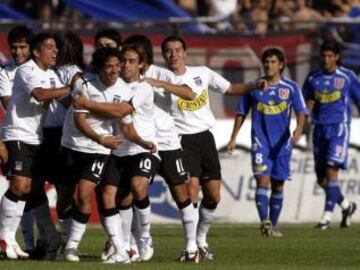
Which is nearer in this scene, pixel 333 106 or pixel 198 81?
pixel 198 81

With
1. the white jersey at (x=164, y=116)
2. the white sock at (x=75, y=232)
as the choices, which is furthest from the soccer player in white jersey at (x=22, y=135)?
the white jersey at (x=164, y=116)

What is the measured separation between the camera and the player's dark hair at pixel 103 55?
16328 mm

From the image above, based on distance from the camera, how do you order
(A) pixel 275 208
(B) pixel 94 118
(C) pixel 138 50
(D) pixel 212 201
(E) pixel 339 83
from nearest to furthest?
(B) pixel 94 118 < (C) pixel 138 50 < (D) pixel 212 201 < (A) pixel 275 208 < (E) pixel 339 83

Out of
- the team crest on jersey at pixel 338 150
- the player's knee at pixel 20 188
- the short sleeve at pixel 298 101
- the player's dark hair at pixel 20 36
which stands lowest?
the player's knee at pixel 20 188

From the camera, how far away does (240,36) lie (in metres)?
26.0

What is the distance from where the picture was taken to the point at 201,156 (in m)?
18.5

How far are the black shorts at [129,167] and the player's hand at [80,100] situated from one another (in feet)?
2.67

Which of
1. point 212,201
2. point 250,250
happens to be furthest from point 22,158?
point 250,250

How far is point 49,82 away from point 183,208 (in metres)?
1.94

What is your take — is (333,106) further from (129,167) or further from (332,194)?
(129,167)

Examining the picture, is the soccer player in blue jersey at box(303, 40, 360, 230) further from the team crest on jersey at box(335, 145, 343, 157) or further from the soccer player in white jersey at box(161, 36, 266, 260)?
the soccer player in white jersey at box(161, 36, 266, 260)

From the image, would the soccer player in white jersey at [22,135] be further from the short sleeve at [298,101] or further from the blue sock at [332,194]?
the blue sock at [332,194]

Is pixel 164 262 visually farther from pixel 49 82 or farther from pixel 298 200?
pixel 298 200

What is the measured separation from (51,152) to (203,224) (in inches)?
79.5
